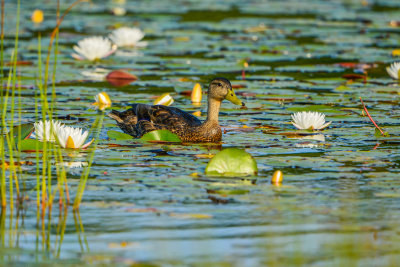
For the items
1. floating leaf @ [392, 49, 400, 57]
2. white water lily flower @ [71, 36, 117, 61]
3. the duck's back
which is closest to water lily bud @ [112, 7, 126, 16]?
white water lily flower @ [71, 36, 117, 61]

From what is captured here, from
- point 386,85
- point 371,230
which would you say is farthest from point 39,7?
point 371,230

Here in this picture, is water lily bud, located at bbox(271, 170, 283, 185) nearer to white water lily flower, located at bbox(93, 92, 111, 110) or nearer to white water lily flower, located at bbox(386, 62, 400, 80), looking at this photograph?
white water lily flower, located at bbox(93, 92, 111, 110)

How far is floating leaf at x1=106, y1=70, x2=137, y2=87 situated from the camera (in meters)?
12.5

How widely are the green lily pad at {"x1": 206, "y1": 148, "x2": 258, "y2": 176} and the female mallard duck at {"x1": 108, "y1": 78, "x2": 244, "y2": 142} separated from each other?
6.03 feet

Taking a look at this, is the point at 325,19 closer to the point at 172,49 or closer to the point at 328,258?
the point at 172,49

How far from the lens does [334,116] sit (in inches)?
384

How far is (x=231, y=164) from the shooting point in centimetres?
666

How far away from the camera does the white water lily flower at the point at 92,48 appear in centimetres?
1348

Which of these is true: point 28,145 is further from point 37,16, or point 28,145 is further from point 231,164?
point 37,16

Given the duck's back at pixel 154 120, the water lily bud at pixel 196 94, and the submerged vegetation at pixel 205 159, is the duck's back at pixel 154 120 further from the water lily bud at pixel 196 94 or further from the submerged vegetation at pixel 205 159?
the water lily bud at pixel 196 94

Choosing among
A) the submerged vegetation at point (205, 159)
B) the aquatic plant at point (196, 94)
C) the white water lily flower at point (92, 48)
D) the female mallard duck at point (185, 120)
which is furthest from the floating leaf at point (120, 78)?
the female mallard duck at point (185, 120)

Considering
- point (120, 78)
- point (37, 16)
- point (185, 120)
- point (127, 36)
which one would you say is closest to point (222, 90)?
point (185, 120)

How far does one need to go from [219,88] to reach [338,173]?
97.5 inches

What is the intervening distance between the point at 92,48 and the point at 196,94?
11.0 feet
